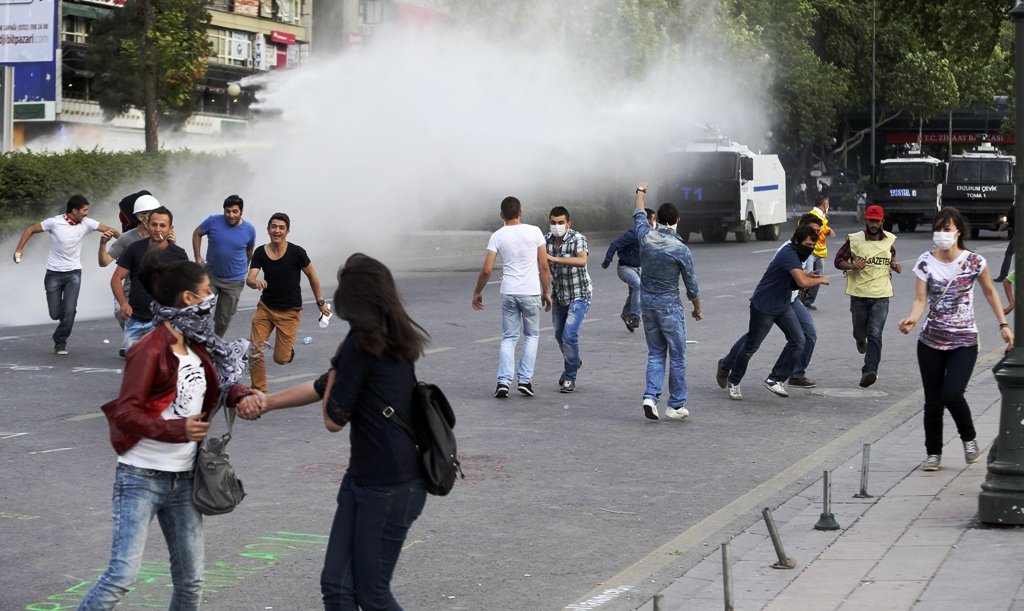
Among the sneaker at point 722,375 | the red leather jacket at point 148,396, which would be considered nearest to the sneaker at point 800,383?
the sneaker at point 722,375

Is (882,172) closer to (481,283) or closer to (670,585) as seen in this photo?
(481,283)

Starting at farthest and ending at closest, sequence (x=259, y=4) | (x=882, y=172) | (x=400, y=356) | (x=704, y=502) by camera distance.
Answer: (x=259, y=4) → (x=882, y=172) → (x=704, y=502) → (x=400, y=356)

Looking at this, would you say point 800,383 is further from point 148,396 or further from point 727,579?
point 148,396

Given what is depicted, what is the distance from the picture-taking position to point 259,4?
5497 cm

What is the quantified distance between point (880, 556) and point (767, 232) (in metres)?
36.1

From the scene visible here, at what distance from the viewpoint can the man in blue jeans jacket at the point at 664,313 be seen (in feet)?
38.9

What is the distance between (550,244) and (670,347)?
7.74 ft

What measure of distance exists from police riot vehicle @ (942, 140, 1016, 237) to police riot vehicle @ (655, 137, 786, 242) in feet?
25.3

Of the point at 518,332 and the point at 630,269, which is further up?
the point at 630,269

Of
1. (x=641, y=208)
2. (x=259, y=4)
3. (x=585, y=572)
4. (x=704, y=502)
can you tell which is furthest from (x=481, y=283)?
(x=259, y=4)

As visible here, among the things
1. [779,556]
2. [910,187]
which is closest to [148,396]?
[779,556]

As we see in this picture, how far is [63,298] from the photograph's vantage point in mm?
15711

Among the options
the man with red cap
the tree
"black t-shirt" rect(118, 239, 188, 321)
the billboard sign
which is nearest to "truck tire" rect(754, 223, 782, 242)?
the tree

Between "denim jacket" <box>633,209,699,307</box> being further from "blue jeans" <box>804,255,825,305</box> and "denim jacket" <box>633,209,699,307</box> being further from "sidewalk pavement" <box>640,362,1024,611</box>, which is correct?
"blue jeans" <box>804,255,825,305</box>
